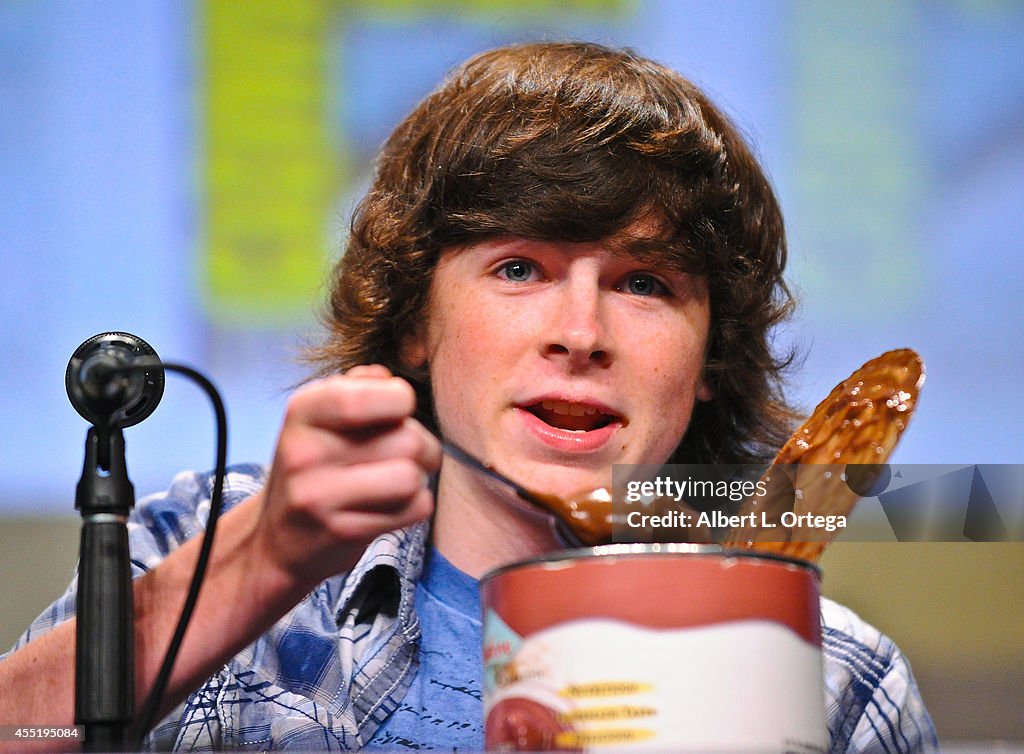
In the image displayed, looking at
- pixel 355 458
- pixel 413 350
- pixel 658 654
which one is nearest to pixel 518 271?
pixel 413 350

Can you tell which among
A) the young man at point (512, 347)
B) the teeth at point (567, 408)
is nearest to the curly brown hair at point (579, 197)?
the young man at point (512, 347)

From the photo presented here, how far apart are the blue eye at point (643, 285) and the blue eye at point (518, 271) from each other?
8 centimetres

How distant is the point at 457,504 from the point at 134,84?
0.78 m

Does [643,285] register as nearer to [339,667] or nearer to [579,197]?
[579,197]

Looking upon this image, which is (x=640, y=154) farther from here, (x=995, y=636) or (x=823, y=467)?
(x=995, y=636)

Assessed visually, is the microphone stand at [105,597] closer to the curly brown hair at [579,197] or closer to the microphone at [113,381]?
the microphone at [113,381]

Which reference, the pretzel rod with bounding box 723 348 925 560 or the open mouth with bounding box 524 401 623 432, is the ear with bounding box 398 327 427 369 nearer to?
the open mouth with bounding box 524 401 623 432

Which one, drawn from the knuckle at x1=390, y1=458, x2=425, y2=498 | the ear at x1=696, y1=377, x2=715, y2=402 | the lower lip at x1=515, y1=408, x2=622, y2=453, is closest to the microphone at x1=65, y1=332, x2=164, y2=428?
the knuckle at x1=390, y1=458, x2=425, y2=498

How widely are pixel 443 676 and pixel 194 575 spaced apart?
42 cm

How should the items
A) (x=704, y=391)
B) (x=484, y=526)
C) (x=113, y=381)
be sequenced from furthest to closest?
(x=704, y=391) → (x=484, y=526) → (x=113, y=381)

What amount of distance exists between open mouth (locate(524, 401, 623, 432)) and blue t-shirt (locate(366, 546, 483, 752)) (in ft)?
0.62

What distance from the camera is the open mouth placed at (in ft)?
3.01

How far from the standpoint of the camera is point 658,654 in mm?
472

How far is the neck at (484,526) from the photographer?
1.01 m
